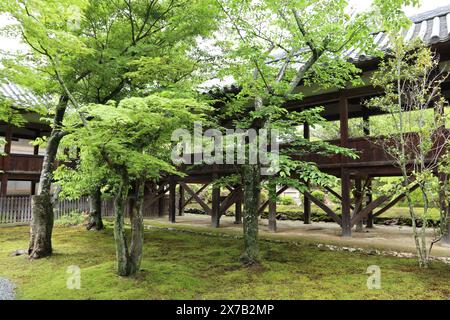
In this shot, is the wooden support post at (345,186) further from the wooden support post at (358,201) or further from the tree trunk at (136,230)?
the tree trunk at (136,230)

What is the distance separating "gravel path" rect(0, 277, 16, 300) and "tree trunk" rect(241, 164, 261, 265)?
428 cm

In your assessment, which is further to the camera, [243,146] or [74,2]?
[243,146]

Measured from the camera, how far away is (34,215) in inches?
304

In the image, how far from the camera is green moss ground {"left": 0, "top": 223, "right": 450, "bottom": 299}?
5.23 m

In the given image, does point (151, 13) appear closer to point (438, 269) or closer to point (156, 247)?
point (156, 247)

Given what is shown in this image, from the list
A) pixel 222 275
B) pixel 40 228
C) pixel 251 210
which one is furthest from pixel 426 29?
pixel 40 228

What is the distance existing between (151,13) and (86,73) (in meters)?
2.10

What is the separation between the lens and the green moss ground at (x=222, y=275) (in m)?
5.23

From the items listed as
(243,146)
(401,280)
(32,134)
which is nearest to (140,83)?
(243,146)

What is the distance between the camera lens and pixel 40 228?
7.77 metres

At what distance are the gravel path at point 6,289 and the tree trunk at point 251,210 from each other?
4.28 meters

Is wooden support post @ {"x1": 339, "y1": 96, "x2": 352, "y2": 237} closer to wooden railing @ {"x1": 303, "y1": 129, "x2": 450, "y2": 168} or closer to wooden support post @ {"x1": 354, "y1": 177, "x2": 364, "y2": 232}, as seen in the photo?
wooden railing @ {"x1": 303, "y1": 129, "x2": 450, "y2": 168}

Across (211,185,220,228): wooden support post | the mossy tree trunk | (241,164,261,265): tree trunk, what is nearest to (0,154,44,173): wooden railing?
(211,185,220,228): wooden support post
